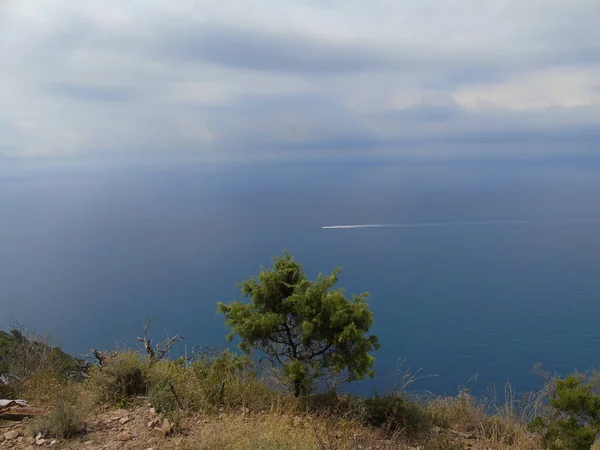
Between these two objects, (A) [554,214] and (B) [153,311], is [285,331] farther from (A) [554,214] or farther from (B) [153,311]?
(A) [554,214]

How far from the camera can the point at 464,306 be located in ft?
170

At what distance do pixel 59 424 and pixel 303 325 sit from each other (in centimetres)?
342

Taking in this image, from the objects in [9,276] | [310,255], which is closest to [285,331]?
[310,255]

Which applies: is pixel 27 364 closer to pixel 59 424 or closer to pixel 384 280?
pixel 59 424

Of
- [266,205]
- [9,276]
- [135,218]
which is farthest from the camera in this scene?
[266,205]

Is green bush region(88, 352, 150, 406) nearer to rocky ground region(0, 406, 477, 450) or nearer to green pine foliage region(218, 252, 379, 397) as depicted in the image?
rocky ground region(0, 406, 477, 450)

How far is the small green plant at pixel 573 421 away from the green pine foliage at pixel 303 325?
2617 millimetres

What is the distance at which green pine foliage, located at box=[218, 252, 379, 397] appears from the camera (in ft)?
22.4

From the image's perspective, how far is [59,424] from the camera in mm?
4496

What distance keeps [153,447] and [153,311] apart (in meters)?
48.3

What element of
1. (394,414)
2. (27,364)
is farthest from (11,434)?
(394,414)

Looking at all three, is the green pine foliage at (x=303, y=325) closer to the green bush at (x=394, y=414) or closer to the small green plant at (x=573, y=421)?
the green bush at (x=394, y=414)

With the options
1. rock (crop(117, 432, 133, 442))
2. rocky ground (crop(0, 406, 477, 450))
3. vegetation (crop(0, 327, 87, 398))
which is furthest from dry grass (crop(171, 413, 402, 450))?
vegetation (crop(0, 327, 87, 398))

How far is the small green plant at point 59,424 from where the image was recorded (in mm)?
4488
